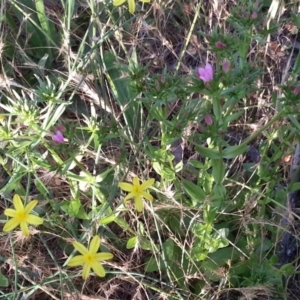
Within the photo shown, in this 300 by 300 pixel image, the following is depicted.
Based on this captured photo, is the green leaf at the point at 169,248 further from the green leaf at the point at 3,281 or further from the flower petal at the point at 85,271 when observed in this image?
the green leaf at the point at 3,281

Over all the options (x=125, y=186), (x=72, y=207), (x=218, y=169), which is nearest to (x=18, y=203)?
(x=72, y=207)

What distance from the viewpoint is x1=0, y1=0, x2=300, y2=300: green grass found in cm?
140

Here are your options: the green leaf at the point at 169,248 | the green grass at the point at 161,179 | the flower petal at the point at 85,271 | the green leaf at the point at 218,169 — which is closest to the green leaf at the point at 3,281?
the green grass at the point at 161,179

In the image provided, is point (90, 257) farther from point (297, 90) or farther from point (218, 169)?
point (297, 90)

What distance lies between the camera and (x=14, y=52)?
6.59 ft

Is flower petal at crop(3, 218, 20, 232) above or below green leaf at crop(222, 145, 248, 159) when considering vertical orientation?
below

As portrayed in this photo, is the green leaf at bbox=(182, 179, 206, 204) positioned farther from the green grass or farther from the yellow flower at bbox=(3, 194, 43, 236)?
the yellow flower at bbox=(3, 194, 43, 236)

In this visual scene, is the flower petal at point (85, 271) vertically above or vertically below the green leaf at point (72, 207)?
above

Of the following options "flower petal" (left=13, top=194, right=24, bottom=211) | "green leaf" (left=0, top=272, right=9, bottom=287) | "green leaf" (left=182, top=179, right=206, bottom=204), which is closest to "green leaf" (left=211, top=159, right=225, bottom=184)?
A: "green leaf" (left=182, top=179, right=206, bottom=204)

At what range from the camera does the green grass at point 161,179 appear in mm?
1396

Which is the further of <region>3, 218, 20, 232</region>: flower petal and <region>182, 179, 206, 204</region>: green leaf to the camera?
<region>182, 179, 206, 204</region>: green leaf

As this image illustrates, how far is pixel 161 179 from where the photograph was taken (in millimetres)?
1625

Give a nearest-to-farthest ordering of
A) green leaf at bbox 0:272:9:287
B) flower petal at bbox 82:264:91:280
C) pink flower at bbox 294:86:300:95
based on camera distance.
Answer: pink flower at bbox 294:86:300:95, flower petal at bbox 82:264:91:280, green leaf at bbox 0:272:9:287

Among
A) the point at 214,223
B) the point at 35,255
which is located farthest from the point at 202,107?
the point at 35,255
